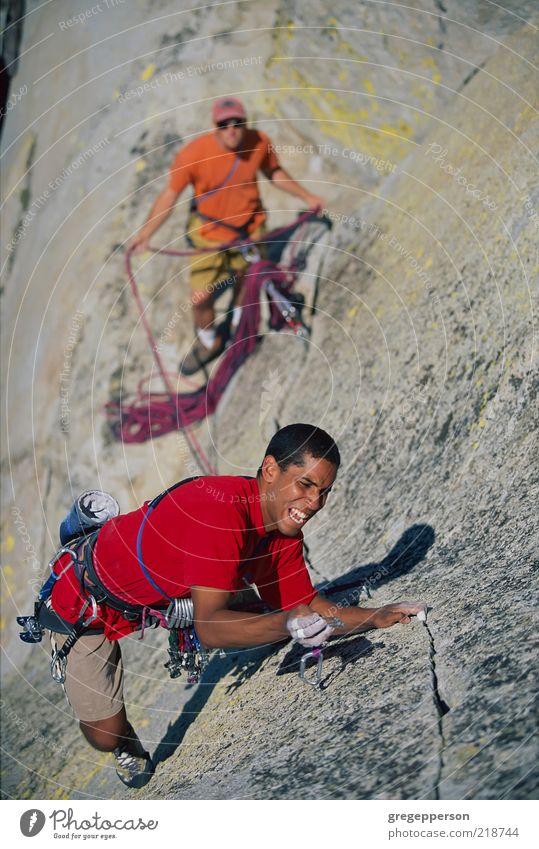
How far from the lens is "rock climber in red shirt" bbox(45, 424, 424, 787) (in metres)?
3.79

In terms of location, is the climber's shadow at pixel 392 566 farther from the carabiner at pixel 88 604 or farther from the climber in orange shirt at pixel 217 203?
the climber in orange shirt at pixel 217 203

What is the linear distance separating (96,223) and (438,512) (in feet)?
22.3

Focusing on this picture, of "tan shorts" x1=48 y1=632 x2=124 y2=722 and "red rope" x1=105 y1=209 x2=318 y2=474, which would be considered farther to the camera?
"red rope" x1=105 y1=209 x2=318 y2=474

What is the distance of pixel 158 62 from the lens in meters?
10.8

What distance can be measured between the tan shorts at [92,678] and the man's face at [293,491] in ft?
4.96

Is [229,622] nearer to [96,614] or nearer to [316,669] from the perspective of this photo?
[316,669]

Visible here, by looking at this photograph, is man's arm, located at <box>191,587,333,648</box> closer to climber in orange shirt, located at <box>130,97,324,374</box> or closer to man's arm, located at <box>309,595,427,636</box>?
man's arm, located at <box>309,595,427,636</box>

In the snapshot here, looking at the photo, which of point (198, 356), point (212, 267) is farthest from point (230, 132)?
A: point (198, 356)

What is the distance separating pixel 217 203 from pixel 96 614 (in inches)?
243

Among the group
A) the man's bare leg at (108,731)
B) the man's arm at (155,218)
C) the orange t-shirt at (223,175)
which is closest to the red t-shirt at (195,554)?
the man's bare leg at (108,731)

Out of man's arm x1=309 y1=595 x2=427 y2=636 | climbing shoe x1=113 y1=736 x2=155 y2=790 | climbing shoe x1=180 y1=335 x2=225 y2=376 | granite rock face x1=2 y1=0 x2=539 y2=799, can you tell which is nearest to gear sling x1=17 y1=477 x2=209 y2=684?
granite rock face x1=2 y1=0 x2=539 y2=799

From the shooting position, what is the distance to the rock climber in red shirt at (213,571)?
12.4 ft
